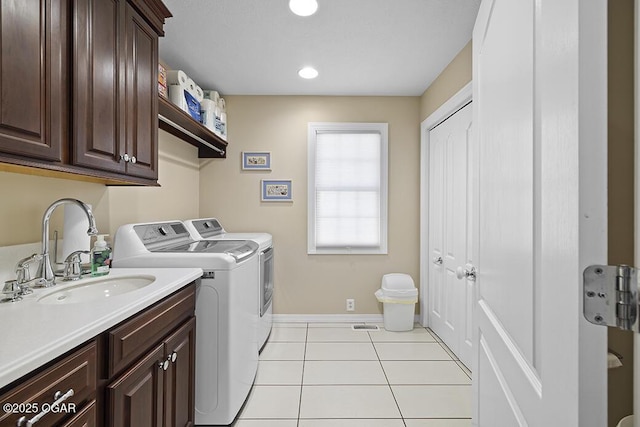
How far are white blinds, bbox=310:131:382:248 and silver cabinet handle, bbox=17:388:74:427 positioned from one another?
2794mm

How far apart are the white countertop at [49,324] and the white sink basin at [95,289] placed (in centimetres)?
4

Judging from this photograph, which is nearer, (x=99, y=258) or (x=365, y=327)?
(x=99, y=258)

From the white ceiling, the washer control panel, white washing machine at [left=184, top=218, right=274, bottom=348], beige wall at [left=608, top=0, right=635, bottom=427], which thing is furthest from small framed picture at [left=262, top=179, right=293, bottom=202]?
beige wall at [left=608, top=0, right=635, bottom=427]

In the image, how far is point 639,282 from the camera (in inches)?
17.0

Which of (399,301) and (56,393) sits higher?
(56,393)

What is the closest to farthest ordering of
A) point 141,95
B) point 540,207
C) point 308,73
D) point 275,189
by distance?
point 540,207 < point 141,95 < point 308,73 < point 275,189

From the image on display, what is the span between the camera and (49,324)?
91cm

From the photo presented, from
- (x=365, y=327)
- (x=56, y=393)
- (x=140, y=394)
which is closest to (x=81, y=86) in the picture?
(x=56, y=393)

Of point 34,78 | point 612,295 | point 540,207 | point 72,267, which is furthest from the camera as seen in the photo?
point 72,267

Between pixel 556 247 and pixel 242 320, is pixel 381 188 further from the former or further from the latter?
pixel 556 247

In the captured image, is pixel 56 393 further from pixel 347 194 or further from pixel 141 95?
pixel 347 194

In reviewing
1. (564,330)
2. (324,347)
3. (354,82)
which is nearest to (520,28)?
(564,330)

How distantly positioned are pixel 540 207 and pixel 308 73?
2.65 m

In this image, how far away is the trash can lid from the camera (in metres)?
3.28
